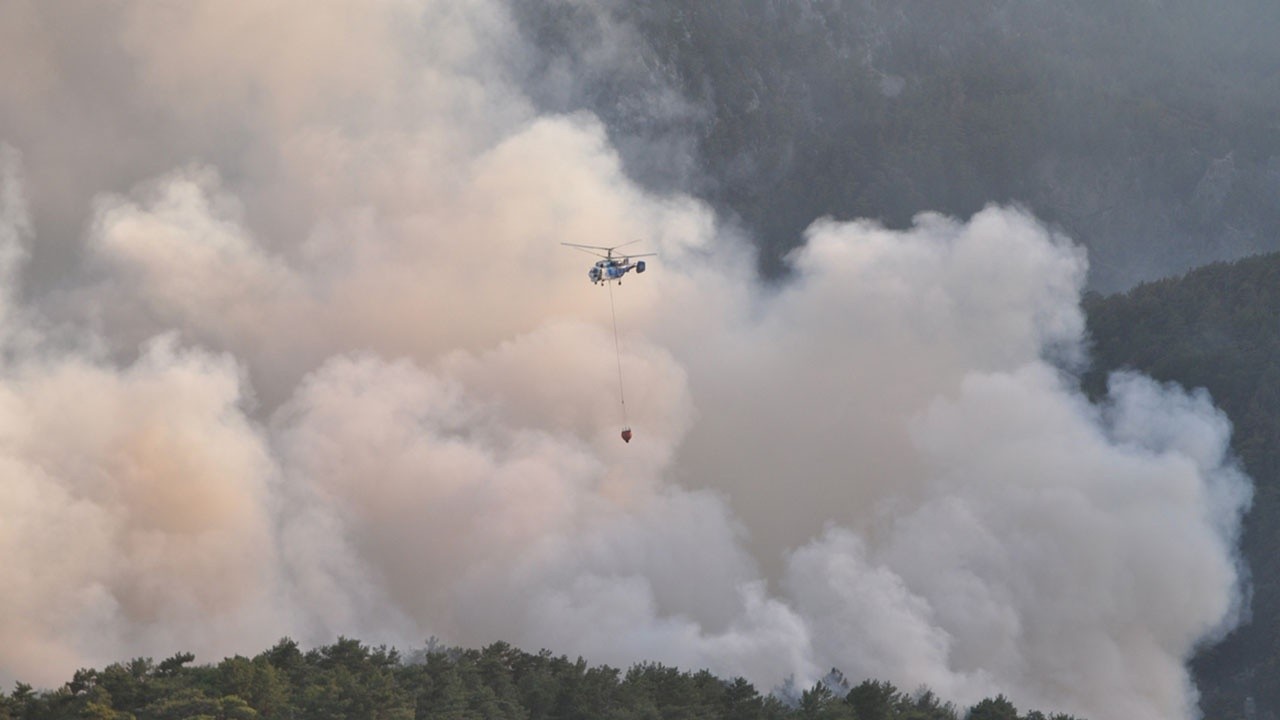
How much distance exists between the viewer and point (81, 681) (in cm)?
13125

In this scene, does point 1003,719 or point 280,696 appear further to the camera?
point 1003,719

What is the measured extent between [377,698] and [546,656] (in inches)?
1304

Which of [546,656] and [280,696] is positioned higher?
[546,656]

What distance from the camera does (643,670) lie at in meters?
164

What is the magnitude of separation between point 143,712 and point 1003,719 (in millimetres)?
79509

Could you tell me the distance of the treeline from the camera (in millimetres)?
128625

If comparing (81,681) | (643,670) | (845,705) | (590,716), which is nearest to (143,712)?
(81,681)

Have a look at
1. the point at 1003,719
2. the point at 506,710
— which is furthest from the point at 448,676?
the point at 1003,719

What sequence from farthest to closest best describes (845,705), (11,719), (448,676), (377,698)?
(845,705) < (448,676) < (377,698) < (11,719)

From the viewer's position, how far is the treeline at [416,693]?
422 ft

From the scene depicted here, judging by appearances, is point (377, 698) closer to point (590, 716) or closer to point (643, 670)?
point (590, 716)

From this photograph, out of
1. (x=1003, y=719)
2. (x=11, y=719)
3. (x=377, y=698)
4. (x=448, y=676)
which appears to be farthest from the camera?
(x=1003, y=719)

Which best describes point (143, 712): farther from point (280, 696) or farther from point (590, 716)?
point (590, 716)

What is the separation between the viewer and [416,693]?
14212 centimetres
